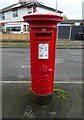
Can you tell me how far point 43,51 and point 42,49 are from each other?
4 centimetres

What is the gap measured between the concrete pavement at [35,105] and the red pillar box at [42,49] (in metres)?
0.23

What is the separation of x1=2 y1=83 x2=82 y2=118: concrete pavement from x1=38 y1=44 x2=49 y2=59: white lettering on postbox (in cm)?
96

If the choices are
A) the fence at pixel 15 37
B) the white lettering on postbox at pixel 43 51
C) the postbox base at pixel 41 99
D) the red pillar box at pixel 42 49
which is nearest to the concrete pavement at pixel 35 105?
the postbox base at pixel 41 99

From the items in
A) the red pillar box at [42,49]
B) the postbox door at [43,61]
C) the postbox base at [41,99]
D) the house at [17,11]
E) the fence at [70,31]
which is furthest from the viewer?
the house at [17,11]

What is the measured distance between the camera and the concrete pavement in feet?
12.1

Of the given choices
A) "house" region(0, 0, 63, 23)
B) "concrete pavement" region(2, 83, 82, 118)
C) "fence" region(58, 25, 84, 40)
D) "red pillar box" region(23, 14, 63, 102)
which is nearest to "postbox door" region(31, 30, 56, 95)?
"red pillar box" region(23, 14, 63, 102)

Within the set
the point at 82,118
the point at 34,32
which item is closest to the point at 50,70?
the point at 34,32

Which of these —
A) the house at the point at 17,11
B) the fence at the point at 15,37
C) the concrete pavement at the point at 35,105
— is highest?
the house at the point at 17,11

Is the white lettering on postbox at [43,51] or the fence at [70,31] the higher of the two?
the fence at [70,31]

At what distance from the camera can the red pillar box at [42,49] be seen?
3537mm

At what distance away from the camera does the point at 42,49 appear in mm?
3680

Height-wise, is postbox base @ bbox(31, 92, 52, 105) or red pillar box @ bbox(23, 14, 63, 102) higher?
red pillar box @ bbox(23, 14, 63, 102)

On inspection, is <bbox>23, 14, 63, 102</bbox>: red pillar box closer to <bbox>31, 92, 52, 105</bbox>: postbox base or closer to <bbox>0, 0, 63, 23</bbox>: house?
<bbox>31, 92, 52, 105</bbox>: postbox base

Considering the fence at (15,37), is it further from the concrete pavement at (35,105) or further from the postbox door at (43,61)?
the postbox door at (43,61)
